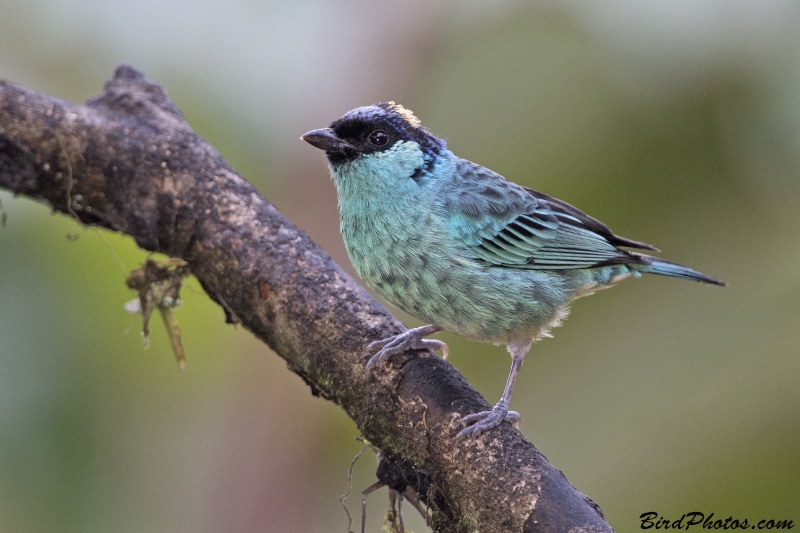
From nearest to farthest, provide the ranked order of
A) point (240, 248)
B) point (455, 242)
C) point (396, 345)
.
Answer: point (396, 345)
point (240, 248)
point (455, 242)

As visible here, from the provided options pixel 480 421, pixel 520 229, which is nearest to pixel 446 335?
pixel 520 229

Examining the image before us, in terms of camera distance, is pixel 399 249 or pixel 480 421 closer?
pixel 480 421

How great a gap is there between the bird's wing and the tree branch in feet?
1.94

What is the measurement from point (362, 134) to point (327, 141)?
0.59ft

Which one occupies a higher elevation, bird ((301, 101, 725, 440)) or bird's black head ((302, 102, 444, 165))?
bird's black head ((302, 102, 444, 165))

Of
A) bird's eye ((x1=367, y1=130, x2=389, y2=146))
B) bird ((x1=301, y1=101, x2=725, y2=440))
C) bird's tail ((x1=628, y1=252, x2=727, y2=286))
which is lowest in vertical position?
bird's tail ((x1=628, y1=252, x2=727, y2=286))

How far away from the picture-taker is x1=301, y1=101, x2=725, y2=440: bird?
3.32m

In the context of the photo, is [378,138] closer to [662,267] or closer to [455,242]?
[455,242]

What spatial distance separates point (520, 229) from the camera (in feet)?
11.9

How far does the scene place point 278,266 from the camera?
3.22m

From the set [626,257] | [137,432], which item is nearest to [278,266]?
[626,257]

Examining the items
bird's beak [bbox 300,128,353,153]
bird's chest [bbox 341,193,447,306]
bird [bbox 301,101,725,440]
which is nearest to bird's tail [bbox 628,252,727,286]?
bird [bbox 301,101,725,440]

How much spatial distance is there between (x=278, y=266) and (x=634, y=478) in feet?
6.94

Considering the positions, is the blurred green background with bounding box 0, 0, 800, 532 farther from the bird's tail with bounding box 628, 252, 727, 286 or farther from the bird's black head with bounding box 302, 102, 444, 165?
the bird's black head with bounding box 302, 102, 444, 165
